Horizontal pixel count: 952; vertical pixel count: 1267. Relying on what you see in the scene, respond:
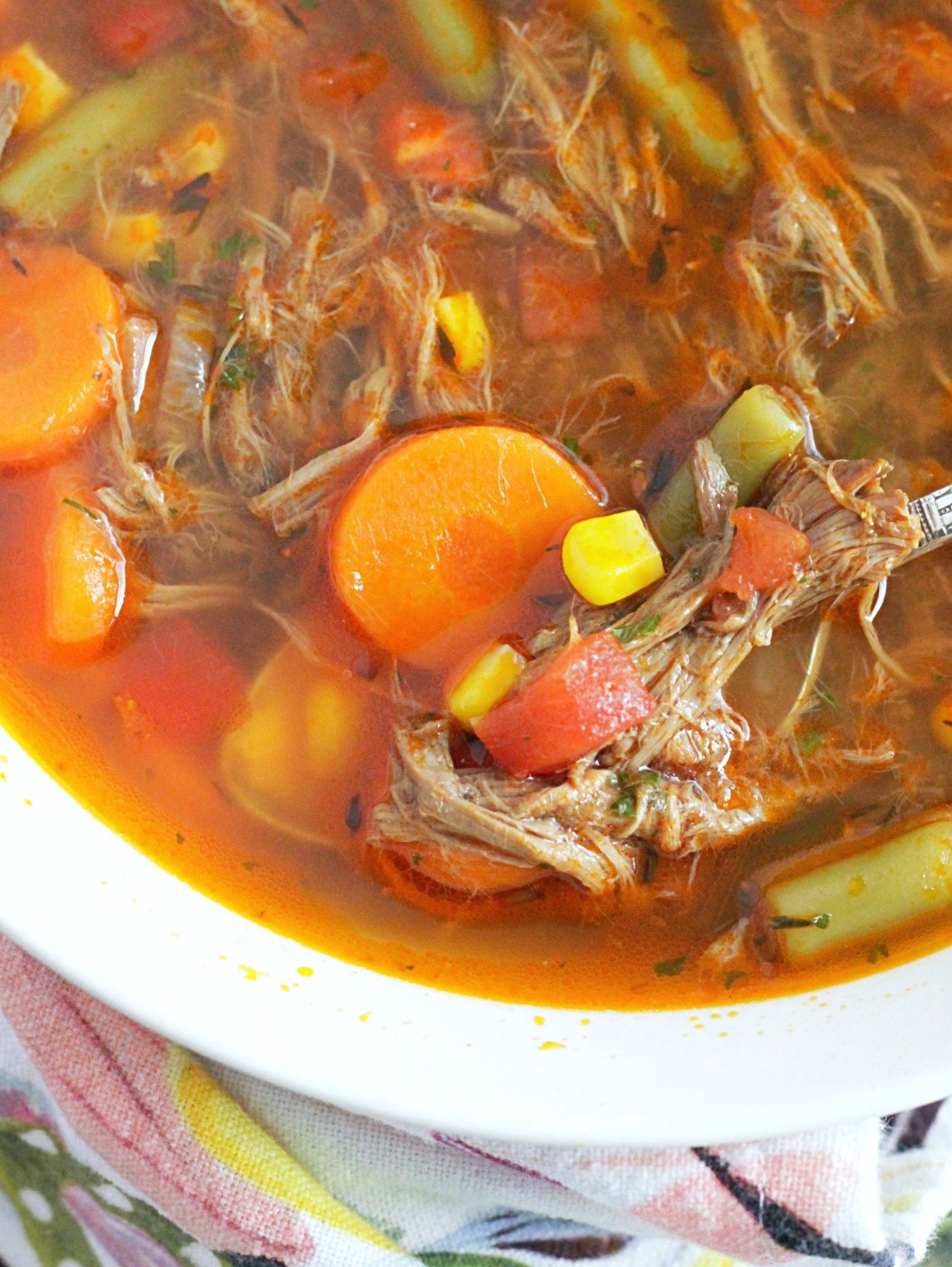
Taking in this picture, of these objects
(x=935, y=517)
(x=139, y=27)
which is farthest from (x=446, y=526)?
(x=139, y=27)

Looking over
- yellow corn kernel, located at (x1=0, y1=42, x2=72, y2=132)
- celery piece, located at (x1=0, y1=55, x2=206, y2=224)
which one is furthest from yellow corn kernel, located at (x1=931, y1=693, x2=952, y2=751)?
yellow corn kernel, located at (x1=0, y1=42, x2=72, y2=132)

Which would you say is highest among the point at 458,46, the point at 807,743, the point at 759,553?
the point at 458,46

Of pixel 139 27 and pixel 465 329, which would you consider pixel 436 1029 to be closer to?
pixel 465 329

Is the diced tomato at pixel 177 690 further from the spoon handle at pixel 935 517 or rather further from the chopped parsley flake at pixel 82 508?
the spoon handle at pixel 935 517

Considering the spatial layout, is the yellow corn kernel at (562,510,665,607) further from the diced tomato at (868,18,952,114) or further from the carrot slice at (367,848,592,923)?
the diced tomato at (868,18,952,114)

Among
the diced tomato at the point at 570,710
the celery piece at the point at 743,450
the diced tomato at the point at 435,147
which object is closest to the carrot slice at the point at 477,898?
the diced tomato at the point at 570,710

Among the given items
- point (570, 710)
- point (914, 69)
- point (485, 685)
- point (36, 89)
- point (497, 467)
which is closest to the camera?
point (570, 710)

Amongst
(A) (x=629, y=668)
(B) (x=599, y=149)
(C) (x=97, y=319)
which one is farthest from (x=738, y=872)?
(C) (x=97, y=319)
